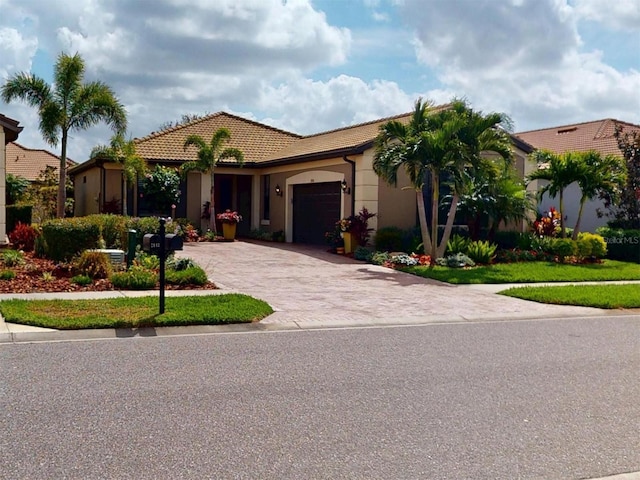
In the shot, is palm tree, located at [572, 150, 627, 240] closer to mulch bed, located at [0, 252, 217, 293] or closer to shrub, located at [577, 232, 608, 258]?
shrub, located at [577, 232, 608, 258]

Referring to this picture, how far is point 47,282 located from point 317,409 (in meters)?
8.81

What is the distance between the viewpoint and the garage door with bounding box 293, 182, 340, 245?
23.2 metres

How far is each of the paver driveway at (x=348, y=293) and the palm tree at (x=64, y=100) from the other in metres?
6.79

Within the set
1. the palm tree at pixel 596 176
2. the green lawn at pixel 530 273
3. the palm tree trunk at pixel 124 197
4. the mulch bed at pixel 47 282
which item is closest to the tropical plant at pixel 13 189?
the palm tree trunk at pixel 124 197

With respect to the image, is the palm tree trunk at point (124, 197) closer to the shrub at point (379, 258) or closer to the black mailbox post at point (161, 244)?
the shrub at point (379, 258)

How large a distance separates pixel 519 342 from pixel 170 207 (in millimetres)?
19322

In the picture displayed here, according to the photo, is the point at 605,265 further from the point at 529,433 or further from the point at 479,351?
the point at 529,433

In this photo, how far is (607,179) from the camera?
66.9 ft

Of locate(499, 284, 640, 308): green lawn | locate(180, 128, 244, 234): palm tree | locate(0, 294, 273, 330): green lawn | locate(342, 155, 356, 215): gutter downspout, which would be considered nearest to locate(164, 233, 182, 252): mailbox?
locate(0, 294, 273, 330): green lawn

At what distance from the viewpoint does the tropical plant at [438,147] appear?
17.4 meters

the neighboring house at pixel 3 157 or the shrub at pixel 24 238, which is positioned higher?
the neighboring house at pixel 3 157

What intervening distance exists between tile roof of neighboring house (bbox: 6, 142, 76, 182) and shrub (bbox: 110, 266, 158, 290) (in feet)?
106

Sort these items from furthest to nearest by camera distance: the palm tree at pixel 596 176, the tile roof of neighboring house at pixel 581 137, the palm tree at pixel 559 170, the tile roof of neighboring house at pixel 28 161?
1. the tile roof of neighboring house at pixel 28 161
2. the tile roof of neighboring house at pixel 581 137
3. the palm tree at pixel 559 170
4. the palm tree at pixel 596 176

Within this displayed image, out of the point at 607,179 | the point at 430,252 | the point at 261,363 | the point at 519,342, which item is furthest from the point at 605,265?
the point at 261,363
